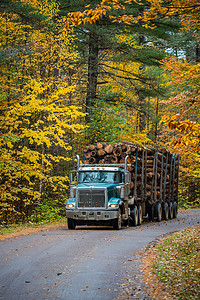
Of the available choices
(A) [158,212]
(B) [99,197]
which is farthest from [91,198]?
(A) [158,212]

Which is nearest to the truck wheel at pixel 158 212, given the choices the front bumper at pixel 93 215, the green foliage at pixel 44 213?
the green foliage at pixel 44 213

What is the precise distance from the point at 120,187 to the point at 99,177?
41.2 inches

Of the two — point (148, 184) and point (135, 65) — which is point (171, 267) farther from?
point (135, 65)

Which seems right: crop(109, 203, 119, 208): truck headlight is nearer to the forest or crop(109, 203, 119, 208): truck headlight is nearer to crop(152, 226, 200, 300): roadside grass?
the forest

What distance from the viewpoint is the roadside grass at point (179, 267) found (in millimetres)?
7505

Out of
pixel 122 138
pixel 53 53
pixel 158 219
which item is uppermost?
pixel 53 53

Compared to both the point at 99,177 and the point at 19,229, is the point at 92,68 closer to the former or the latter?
the point at 99,177

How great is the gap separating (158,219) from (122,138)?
548cm

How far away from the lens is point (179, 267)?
945cm

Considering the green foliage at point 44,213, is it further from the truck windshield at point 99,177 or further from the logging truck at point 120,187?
the truck windshield at point 99,177

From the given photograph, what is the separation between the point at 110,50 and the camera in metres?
29.8

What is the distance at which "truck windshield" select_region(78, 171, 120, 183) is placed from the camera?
A: 18.8 meters

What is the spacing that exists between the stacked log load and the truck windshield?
4.99ft

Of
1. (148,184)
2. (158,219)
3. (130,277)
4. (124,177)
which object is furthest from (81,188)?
(130,277)
